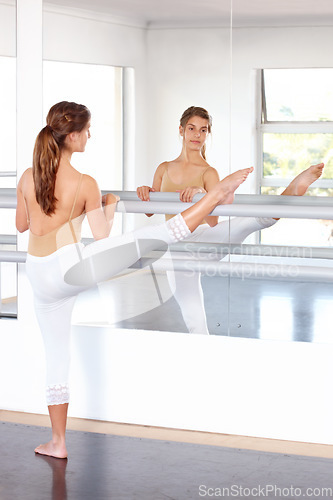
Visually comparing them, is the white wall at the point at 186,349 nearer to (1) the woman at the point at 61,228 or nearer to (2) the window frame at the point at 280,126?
(2) the window frame at the point at 280,126

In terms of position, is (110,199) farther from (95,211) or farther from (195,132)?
(195,132)

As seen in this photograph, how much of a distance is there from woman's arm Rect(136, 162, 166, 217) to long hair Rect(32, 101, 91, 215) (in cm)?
41

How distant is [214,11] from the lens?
10.5ft

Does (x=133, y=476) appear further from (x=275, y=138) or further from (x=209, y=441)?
(x=275, y=138)

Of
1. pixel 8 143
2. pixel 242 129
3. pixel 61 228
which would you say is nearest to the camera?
pixel 61 228

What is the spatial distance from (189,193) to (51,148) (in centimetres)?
58

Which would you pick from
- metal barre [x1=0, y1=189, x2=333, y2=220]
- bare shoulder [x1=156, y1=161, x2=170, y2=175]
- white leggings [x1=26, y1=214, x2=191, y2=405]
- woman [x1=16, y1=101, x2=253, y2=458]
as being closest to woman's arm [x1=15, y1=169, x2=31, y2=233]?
woman [x1=16, y1=101, x2=253, y2=458]

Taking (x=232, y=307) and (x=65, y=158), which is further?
(x=232, y=307)

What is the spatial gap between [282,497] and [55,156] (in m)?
1.30

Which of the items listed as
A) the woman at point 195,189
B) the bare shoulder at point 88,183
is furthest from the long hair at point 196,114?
the bare shoulder at point 88,183

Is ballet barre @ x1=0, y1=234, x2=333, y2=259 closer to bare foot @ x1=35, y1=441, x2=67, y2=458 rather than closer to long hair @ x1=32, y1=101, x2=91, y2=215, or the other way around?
long hair @ x1=32, y1=101, x2=91, y2=215

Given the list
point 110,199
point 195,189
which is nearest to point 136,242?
point 110,199

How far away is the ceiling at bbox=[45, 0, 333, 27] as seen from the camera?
3.03 meters

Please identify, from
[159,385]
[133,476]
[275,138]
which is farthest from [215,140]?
[133,476]
